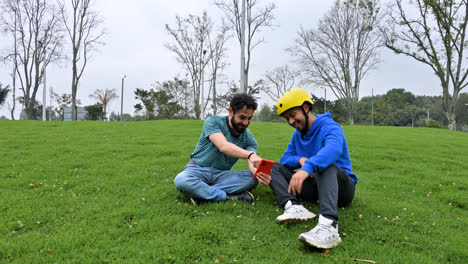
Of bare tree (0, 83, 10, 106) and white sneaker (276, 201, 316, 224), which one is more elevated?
bare tree (0, 83, 10, 106)

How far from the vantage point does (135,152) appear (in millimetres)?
7562

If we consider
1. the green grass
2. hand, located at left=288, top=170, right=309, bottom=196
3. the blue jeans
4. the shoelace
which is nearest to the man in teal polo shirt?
the blue jeans

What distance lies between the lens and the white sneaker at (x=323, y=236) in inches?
98.7

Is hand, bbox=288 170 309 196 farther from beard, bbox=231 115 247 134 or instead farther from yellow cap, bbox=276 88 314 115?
beard, bbox=231 115 247 134

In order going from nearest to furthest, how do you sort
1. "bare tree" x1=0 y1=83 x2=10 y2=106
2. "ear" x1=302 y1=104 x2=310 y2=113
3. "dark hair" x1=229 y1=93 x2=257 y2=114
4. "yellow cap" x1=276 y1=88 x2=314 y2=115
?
"yellow cap" x1=276 y1=88 x2=314 y2=115
"ear" x1=302 y1=104 x2=310 y2=113
"dark hair" x1=229 y1=93 x2=257 y2=114
"bare tree" x1=0 y1=83 x2=10 y2=106

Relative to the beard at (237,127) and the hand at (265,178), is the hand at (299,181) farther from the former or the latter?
the beard at (237,127)

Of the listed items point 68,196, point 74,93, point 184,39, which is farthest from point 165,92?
point 68,196

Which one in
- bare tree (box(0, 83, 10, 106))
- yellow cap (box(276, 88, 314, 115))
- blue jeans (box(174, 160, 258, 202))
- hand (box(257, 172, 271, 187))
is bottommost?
blue jeans (box(174, 160, 258, 202))

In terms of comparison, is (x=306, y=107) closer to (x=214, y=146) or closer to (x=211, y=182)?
(x=214, y=146)

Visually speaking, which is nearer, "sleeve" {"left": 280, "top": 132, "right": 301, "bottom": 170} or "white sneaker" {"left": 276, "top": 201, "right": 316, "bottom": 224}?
"white sneaker" {"left": 276, "top": 201, "right": 316, "bottom": 224}

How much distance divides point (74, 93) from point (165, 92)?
→ 12.4 metres

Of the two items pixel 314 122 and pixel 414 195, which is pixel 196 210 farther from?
pixel 414 195

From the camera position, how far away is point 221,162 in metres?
4.00

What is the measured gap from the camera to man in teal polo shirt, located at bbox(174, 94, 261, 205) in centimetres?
360
